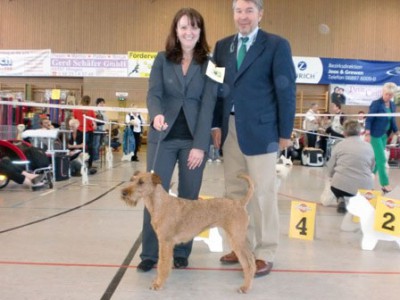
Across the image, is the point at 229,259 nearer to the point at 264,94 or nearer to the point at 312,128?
the point at 264,94

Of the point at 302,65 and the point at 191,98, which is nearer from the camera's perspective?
the point at 191,98

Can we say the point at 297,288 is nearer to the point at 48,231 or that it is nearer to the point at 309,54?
the point at 48,231

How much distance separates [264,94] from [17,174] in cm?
408

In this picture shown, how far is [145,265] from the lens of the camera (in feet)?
8.86

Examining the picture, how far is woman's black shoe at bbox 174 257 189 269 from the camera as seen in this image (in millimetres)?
2803

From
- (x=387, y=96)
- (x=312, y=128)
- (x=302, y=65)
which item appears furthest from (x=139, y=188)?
(x=302, y=65)

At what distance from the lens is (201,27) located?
2607 millimetres

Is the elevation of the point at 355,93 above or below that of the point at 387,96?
above

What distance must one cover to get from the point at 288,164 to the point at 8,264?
3634 millimetres

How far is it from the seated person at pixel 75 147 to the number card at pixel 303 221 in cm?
492

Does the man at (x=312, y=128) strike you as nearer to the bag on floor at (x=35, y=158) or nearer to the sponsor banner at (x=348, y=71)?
the sponsor banner at (x=348, y=71)

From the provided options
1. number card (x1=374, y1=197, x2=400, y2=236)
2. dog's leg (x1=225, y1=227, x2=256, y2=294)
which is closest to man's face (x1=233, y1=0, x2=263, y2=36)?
dog's leg (x1=225, y1=227, x2=256, y2=294)

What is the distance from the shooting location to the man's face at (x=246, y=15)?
262 centimetres

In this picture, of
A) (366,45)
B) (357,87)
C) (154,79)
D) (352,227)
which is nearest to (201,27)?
(154,79)
